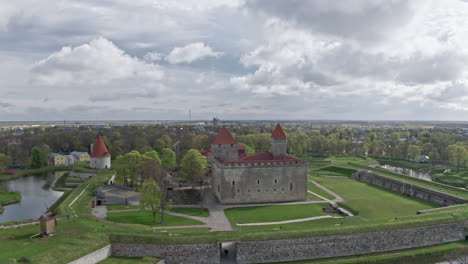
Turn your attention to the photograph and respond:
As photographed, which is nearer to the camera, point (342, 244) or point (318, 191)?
point (342, 244)

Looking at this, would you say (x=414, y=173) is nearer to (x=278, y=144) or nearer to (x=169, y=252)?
(x=278, y=144)

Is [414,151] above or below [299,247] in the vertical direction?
above

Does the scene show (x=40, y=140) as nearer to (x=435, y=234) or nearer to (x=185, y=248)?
(x=185, y=248)

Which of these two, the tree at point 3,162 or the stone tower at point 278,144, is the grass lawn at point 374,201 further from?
the tree at point 3,162

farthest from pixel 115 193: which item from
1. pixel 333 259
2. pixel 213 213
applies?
pixel 333 259

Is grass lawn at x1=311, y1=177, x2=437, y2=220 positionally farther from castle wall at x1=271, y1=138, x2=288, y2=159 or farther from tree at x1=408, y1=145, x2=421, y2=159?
tree at x1=408, y1=145, x2=421, y2=159

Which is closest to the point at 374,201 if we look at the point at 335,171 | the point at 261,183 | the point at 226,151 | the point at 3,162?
the point at 261,183

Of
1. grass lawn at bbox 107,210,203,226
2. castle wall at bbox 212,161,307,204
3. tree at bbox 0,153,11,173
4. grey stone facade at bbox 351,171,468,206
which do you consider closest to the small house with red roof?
tree at bbox 0,153,11,173
